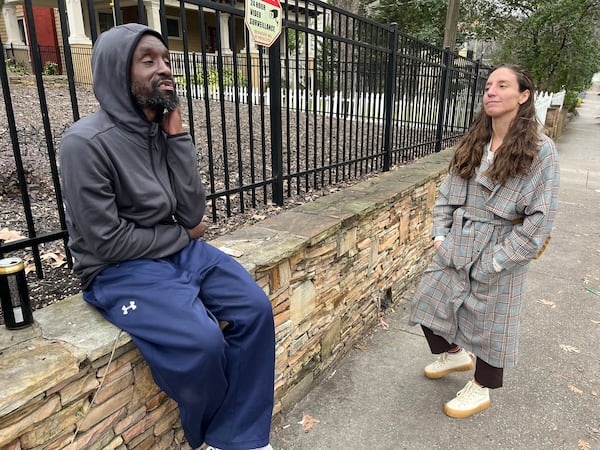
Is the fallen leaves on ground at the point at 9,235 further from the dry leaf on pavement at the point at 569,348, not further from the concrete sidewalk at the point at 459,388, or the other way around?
the dry leaf on pavement at the point at 569,348

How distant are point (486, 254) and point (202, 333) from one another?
1610mm

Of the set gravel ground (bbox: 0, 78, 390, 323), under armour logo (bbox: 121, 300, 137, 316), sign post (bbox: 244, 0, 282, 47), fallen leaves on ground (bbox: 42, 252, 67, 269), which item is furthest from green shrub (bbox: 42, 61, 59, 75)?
under armour logo (bbox: 121, 300, 137, 316)

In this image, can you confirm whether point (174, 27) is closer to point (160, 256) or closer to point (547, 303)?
point (547, 303)

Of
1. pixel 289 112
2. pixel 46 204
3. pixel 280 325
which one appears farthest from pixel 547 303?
pixel 46 204

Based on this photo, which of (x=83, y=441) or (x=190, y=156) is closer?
(x=83, y=441)

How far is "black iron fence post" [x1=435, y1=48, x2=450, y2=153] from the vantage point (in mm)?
6073

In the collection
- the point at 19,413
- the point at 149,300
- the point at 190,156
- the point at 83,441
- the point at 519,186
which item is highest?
the point at 190,156

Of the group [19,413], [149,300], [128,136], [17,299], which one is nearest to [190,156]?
[128,136]

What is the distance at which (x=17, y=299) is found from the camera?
1.62 m

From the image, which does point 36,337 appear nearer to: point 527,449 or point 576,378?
point 527,449

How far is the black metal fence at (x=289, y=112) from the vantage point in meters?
2.33

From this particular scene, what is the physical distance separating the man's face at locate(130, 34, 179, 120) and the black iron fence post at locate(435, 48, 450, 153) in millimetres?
5050

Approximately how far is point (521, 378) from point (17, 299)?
118 inches

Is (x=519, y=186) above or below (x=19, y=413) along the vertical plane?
above
